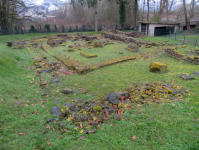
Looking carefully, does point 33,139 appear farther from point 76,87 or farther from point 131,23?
point 131,23

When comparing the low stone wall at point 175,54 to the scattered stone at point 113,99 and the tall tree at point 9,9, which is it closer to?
the scattered stone at point 113,99

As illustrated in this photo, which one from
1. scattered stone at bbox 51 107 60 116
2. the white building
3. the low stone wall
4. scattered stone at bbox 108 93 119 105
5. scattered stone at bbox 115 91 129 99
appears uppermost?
the white building

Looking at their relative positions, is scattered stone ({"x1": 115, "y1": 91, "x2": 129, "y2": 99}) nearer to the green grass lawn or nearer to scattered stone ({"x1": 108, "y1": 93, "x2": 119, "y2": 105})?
scattered stone ({"x1": 108, "y1": 93, "x2": 119, "y2": 105})

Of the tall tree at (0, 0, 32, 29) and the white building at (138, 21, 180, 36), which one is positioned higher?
the tall tree at (0, 0, 32, 29)

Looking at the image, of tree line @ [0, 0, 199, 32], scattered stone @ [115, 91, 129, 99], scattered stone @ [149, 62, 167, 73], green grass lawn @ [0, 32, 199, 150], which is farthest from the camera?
tree line @ [0, 0, 199, 32]

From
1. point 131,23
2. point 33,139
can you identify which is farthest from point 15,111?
point 131,23

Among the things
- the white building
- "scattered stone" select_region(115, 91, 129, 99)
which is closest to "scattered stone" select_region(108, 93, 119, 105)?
"scattered stone" select_region(115, 91, 129, 99)

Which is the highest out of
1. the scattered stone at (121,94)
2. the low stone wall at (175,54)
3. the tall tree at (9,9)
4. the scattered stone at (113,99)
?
the tall tree at (9,9)

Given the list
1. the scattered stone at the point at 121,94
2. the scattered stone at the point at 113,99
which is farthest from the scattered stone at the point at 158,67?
the scattered stone at the point at 113,99

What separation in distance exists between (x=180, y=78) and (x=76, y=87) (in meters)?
5.24

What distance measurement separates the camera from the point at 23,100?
5.45m

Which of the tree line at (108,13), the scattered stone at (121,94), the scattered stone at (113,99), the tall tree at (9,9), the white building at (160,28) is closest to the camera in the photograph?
the scattered stone at (113,99)

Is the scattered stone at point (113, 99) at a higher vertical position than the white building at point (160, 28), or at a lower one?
lower

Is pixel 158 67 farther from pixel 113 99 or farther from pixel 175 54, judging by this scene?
pixel 113 99
